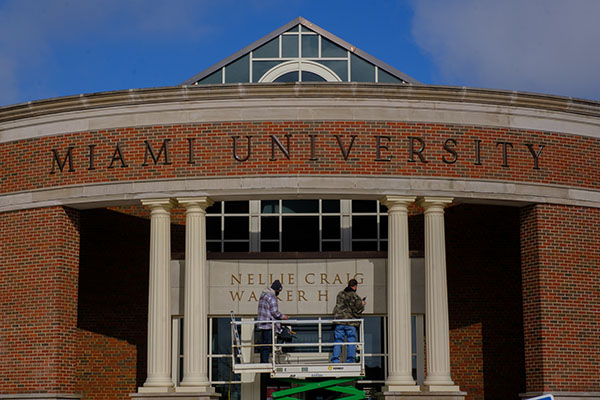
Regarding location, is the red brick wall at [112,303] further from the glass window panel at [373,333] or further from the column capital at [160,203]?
the glass window panel at [373,333]

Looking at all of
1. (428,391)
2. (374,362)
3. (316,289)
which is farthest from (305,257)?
(428,391)

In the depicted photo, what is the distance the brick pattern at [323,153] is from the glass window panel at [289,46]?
8.93 metres

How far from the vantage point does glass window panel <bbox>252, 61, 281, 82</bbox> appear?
29656 millimetres

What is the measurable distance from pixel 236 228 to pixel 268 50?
663 centimetres

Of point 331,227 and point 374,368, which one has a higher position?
point 331,227

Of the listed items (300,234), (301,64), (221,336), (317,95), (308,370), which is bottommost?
(308,370)

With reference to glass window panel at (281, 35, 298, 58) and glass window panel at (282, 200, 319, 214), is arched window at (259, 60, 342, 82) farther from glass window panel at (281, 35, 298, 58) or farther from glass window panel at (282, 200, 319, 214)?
glass window panel at (282, 200, 319, 214)

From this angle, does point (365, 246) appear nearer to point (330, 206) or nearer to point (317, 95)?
point (330, 206)

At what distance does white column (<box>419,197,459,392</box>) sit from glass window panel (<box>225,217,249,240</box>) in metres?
6.36

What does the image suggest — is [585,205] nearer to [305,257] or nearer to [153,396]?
[305,257]

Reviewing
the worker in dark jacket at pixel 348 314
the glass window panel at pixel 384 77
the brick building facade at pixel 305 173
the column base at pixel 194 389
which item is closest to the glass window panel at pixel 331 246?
the brick building facade at pixel 305 173

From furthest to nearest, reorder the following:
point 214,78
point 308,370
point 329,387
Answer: point 214,78
point 329,387
point 308,370

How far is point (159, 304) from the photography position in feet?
69.5

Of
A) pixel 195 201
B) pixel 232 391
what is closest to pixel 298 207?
pixel 232 391
